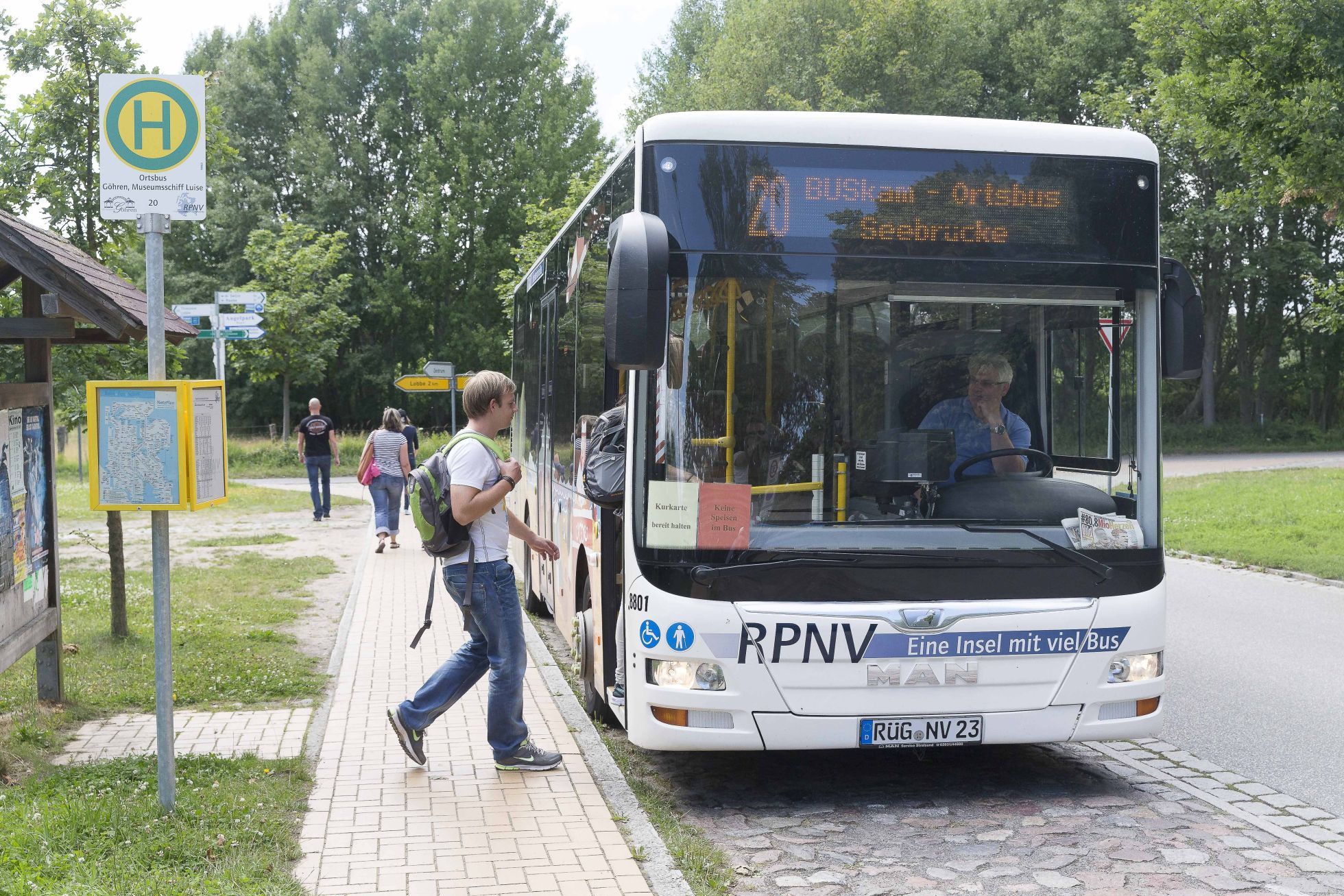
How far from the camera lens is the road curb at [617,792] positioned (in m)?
4.72

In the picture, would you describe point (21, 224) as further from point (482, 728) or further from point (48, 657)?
point (482, 728)

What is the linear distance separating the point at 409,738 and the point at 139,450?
186cm

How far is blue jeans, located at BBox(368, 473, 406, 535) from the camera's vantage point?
648 inches

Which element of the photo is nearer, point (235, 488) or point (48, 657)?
point (48, 657)

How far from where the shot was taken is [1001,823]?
5.55m

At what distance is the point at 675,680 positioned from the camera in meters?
5.57

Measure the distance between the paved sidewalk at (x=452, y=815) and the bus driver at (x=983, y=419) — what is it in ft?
7.38

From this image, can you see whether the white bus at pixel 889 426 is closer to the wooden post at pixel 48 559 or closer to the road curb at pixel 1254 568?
the wooden post at pixel 48 559

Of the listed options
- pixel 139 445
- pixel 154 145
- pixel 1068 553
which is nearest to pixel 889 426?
pixel 1068 553

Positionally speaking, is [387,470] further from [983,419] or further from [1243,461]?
[1243,461]

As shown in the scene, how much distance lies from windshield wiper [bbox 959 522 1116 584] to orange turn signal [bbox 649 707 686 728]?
4.86 feet

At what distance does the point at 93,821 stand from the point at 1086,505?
437 cm

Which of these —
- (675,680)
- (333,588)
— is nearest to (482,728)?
(675,680)

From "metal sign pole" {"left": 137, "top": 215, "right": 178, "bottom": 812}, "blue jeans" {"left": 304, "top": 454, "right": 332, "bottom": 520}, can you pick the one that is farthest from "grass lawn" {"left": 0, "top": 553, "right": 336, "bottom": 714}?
"blue jeans" {"left": 304, "top": 454, "right": 332, "bottom": 520}
